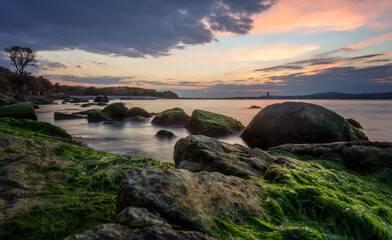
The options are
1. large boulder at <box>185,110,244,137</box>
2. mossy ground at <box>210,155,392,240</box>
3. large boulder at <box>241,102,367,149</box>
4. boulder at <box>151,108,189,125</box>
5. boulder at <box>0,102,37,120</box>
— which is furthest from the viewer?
boulder at <box>151,108,189,125</box>

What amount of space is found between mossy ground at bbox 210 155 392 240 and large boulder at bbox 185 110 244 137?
8.85m

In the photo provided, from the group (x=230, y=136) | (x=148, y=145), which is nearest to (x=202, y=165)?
(x=148, y=145)

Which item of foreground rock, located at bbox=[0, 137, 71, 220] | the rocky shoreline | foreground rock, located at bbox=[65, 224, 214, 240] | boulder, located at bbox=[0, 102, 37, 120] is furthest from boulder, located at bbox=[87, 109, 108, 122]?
foreground rock, located at bbox=[65, 224, 214, 240]

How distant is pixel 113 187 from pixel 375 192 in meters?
4.84

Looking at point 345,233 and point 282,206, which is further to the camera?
point 282,206

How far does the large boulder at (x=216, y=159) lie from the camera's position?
358 centimetres

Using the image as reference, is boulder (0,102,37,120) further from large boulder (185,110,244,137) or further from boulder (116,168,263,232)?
boulder (116,168,263,232)

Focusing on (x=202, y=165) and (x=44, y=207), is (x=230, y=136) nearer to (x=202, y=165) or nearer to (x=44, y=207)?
(x=202, y=165)

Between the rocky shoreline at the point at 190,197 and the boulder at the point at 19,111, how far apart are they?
27.2ft

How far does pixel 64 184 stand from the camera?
328 centimetres

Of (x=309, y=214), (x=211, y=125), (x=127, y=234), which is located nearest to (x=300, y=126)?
(x=211, y=125)

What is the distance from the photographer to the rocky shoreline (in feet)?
6.15

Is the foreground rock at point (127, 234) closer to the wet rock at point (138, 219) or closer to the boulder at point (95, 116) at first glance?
the wet rock at point (138, 219)

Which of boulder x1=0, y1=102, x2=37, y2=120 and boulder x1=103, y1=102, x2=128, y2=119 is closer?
boulder x1=0, y1=102, x2=37, y2=120
